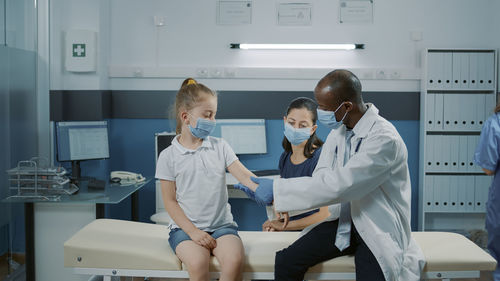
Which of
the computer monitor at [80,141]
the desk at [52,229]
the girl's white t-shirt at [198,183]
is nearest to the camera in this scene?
the girl's white t-shirt at [198,183]

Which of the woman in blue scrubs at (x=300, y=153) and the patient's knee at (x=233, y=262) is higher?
the woman in blue scrubs at (x=300, y=153)

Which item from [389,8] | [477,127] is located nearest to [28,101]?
[389,8]

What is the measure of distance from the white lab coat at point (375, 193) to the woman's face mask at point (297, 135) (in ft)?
1.77

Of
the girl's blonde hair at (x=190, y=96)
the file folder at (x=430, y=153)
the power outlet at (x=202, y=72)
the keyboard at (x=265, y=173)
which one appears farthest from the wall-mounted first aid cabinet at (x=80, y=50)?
the file folder at (x=430, y=153)

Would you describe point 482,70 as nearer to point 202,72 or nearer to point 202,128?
point 202,72

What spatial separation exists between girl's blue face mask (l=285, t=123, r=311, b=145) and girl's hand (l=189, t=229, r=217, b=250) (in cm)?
68

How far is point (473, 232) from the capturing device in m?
3.99

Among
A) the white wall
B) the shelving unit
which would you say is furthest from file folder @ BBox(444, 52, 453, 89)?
the white wall

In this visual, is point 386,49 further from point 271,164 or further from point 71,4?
point 71,4

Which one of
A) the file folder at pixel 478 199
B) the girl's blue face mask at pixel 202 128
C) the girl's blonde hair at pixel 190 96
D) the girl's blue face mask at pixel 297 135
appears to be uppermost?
the girl's blonde hair at pixel 190 96

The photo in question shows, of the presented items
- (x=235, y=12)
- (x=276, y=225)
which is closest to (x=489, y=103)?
(x=235, y=12)

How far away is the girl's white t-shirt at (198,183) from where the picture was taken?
6.38ft

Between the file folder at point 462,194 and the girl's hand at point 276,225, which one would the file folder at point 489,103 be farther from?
the girl's hand at point 276,225

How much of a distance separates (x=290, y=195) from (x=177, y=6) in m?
2.79
